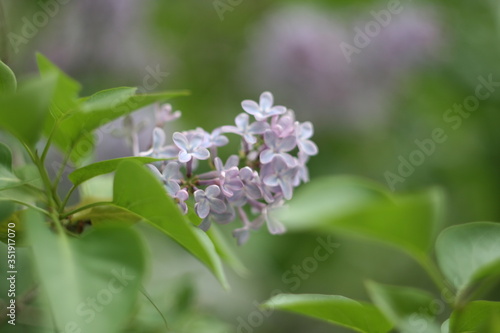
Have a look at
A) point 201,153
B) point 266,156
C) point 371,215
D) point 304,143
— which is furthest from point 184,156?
point 371,215

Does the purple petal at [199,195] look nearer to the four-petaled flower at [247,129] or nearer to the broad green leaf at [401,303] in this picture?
the four-petaled flower at [247,129]

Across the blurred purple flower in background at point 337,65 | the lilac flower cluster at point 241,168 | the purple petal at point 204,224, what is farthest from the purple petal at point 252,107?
the blurred purple flower in background at point 337,65

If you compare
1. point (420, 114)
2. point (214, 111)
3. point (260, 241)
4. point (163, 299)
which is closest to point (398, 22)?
point (420, 114)

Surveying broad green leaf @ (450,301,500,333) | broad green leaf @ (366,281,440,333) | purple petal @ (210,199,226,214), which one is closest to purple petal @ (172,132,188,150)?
purple petal @ (210,199,226,214)

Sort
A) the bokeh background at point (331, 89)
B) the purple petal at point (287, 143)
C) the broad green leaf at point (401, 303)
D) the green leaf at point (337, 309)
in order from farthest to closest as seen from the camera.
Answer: the bokeh background at point (331, 89) < the purple petal at point (287, 143) < the broad green leaf at point (401, 303) < the green leaf at point (337, 309)

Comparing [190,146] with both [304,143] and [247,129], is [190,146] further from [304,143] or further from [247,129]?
[304,143]

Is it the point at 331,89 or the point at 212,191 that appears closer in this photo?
the point at 212,191
